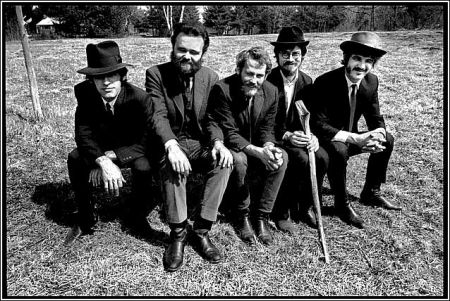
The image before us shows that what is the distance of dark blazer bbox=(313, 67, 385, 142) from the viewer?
3.80 metres

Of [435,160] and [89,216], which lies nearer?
[89,216]

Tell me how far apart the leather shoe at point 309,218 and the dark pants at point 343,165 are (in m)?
0.31

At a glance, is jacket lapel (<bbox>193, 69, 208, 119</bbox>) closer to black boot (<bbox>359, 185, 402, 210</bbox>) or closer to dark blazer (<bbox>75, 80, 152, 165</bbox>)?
dark blazer (<bbox>75, 80, 152, 165</bbox>)

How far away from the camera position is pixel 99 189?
4430 mm

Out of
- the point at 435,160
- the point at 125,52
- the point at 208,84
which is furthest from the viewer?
the point at 125,52

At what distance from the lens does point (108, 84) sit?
3.22 meters

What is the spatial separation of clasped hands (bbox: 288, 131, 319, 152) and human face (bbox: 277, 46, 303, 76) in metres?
0.71

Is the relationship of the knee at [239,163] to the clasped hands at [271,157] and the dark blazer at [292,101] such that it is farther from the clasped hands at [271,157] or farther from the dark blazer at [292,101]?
the dark blazer at [292,101]

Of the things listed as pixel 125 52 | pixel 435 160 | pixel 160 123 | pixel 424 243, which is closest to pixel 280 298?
pixel 424 243

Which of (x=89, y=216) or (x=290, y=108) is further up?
(x=290, y=108)

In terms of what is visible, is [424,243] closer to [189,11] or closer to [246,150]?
[246,150]

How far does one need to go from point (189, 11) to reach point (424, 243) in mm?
43180

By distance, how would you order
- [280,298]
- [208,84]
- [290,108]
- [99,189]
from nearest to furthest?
[280,298]
[208,84]
[290,108]
[99,189]

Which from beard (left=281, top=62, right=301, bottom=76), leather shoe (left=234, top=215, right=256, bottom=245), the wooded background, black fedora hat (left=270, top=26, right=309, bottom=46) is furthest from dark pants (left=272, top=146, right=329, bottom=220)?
the wooded background
